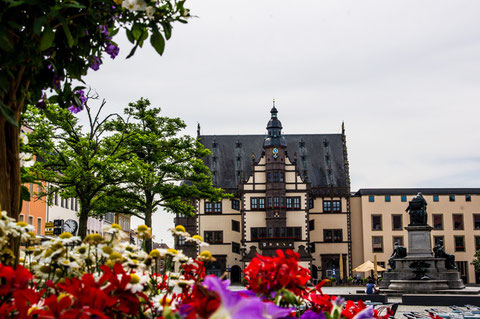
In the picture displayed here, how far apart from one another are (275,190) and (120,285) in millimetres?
65367

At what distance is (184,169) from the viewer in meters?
36.4

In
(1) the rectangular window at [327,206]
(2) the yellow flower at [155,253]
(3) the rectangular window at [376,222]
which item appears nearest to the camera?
(2) the yellow flower at [155,253]

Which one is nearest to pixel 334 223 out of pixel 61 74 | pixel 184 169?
pixel 184 169

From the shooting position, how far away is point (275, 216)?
2635 inches

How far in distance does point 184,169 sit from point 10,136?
32988 millimetres

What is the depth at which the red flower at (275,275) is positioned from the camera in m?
2.79

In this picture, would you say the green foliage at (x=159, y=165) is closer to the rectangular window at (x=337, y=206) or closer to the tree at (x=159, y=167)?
the tree at (x=159, y=167)

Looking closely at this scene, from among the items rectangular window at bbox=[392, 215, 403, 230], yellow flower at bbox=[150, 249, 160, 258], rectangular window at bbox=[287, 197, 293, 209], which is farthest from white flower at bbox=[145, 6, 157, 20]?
rectangular window at bbox=[392, 215, 403, 230]

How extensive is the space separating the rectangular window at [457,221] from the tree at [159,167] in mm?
39770

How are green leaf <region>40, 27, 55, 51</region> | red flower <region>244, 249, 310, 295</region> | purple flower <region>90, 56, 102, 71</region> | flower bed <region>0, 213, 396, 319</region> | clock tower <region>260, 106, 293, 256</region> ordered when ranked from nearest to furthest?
1. flower bed <region>0, 213, 396, 319</region>
2. red flower <region>244, 249, 310, 295</region>
3. green leaf <region>40, 27, 55, 51</region>
4. purple flower <region>90, 56, 102, 71</region>
5. clock tower <region>260, 106, 293, 256</region>

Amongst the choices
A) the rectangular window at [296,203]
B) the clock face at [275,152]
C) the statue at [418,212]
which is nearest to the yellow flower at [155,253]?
the statue at [418,212]

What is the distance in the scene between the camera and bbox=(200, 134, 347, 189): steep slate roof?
243ft

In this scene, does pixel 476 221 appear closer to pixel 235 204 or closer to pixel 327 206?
pixel 327 206

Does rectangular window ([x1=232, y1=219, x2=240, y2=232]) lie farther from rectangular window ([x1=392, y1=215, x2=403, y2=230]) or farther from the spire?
rectangular window ([x1=392, y1=215, x2=403, y2=230])
